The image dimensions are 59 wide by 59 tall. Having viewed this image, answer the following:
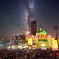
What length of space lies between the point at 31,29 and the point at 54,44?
58.4 metres

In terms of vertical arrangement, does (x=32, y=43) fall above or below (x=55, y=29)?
below

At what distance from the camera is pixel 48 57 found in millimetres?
22172

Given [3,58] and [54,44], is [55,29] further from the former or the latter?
[3,58]

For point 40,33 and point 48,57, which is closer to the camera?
point 48,57

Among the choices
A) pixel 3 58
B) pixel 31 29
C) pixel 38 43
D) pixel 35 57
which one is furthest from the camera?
pixel 31 29

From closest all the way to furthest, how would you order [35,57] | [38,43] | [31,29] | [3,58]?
[3,58] < [35,57] < [38,43] < [31,29]

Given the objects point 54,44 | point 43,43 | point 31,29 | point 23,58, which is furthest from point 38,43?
point 31,29

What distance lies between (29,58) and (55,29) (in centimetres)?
5162

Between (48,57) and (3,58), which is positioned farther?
(48,57)

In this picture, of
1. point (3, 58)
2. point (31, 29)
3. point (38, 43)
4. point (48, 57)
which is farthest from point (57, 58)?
point (31, 29)

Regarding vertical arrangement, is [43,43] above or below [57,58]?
above

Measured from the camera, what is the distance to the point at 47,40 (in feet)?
235

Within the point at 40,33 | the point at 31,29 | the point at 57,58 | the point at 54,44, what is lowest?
the point at 57,58

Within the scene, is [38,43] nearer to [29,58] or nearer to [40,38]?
[40,38]
